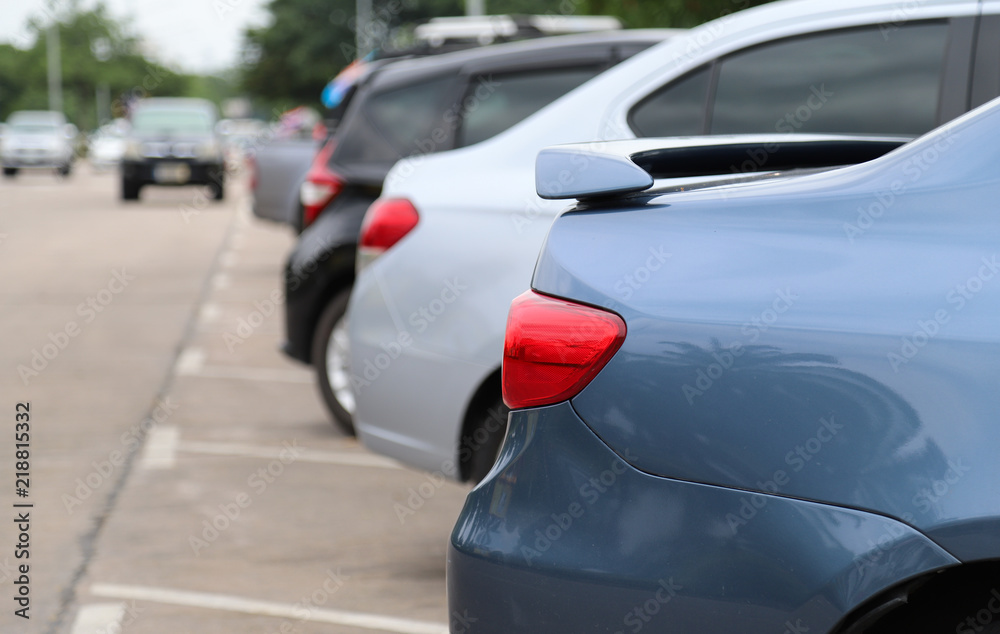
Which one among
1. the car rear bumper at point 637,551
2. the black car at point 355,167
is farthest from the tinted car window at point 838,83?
the car rear bumper at point 637,551

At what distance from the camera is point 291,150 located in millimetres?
12703

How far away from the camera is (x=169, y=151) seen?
926 inches

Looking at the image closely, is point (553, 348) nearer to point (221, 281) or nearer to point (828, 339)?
point (828, 339)

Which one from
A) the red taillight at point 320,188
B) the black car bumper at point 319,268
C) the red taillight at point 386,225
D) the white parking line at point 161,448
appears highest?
the red taillight at point 386,225

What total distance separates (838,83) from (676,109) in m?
0.47

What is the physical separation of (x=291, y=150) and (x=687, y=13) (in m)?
4.24

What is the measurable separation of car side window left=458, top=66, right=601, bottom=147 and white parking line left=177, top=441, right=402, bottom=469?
1457 mm

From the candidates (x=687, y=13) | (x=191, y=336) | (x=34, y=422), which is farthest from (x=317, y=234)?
(x=687, y=13)

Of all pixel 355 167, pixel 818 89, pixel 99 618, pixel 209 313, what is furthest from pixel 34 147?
pixel 818 89

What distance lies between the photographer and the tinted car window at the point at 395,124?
5371 mm

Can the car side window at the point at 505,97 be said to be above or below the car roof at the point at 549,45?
below

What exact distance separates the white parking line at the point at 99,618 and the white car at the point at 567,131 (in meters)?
0.89

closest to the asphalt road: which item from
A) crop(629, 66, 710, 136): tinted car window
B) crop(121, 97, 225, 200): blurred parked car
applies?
crop(629, 66, 710, 136): tinted car window

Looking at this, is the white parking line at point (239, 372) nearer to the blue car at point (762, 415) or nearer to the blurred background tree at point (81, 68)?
the blue car at point (762, 415)
